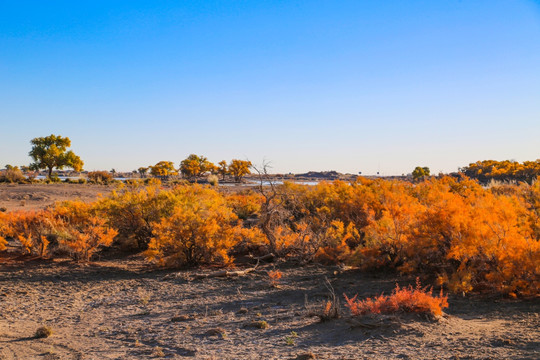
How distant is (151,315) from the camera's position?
770 cm

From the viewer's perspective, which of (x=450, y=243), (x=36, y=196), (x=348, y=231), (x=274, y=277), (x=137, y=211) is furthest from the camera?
(x=36, y=196)

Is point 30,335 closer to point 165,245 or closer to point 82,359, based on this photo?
point 82,359

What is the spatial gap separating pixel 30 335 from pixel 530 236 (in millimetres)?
9447

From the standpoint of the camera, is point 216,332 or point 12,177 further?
point 12,177

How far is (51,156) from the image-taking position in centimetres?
4425

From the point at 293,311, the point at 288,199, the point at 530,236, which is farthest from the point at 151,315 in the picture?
the point at 288,199

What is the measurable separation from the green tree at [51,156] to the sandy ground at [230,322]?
1443 inches

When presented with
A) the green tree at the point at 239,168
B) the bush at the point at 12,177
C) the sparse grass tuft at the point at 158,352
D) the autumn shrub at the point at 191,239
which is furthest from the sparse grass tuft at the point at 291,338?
the green tree at the point at 239,168

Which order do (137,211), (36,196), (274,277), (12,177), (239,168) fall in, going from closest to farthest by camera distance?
(274,277) < (137,211) < (36,196) < (12,177) < (239,168)

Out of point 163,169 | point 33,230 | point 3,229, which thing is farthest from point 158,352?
point 163,169

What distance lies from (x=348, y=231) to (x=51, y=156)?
40.0 metres

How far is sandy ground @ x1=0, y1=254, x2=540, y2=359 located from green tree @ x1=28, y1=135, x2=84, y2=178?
36656 mm

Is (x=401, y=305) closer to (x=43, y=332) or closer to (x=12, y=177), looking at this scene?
(x=43, y=332)

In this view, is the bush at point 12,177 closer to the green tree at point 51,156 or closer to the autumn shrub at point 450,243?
the green tree at point 51,156
